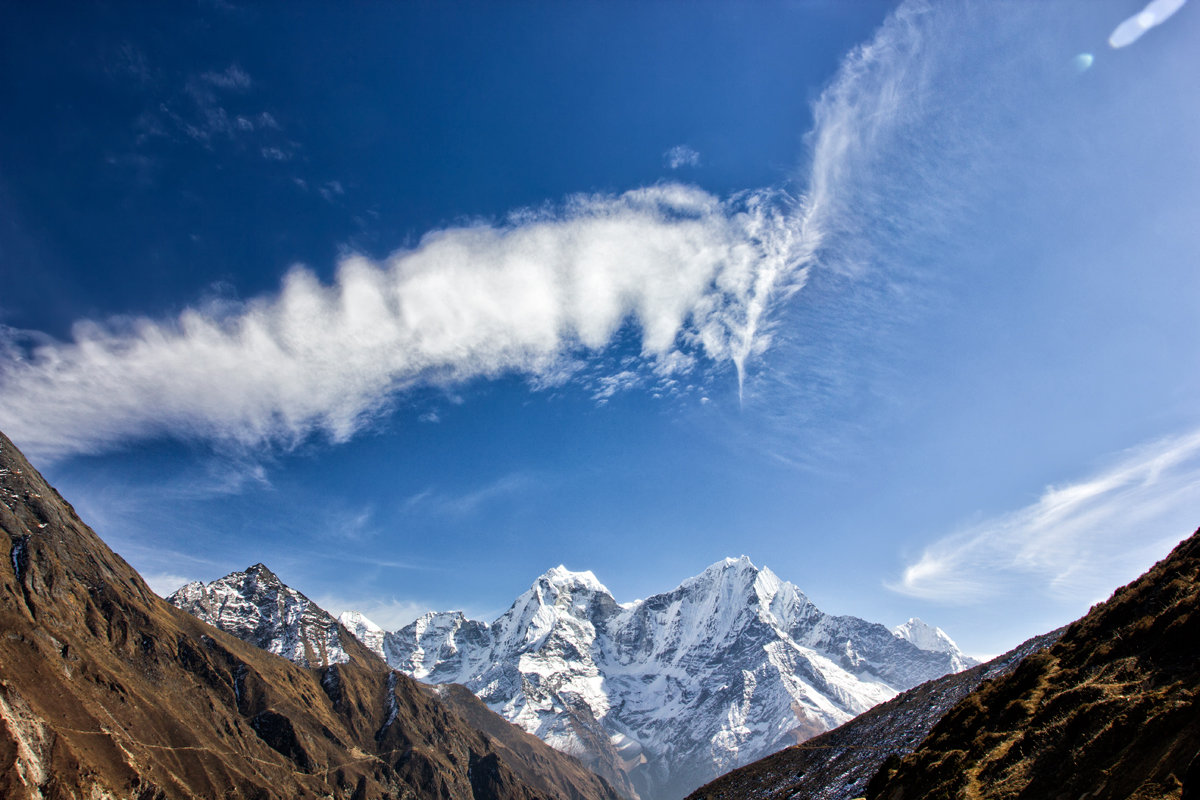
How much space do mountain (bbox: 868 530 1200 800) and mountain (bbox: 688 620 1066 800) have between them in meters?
17.6

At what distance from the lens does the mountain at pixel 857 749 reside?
53.7 metres

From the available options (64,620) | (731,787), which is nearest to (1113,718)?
(731,787)

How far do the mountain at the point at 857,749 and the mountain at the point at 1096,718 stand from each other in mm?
17647

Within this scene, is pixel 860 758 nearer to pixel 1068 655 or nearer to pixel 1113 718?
pixel 1068 655

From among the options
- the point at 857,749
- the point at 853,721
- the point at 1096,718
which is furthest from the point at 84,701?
the point at 1096,718

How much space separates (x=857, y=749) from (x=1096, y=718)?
151 feet

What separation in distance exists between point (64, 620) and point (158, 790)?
6418 cm

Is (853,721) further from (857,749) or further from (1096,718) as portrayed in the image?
(1096,718)

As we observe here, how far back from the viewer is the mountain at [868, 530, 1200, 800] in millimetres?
18609

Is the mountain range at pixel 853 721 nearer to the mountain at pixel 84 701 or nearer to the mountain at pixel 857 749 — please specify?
the mountain at pixel 857 749

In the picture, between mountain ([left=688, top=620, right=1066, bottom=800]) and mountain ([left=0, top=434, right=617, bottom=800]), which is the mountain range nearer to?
mountain ([left=688, top=620, right=1066, bottom=800])

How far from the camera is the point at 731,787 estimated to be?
A: 7075 centimetres

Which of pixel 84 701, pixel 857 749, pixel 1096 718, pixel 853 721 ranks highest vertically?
pixel 84 701

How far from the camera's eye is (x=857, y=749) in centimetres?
6122
